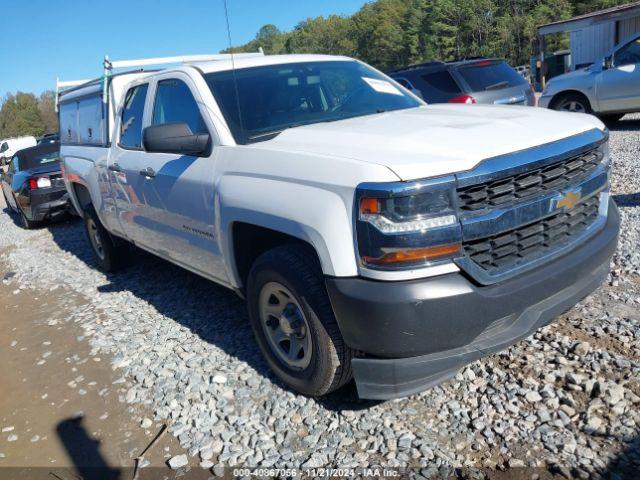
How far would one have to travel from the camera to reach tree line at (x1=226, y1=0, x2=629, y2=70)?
51.8 metres

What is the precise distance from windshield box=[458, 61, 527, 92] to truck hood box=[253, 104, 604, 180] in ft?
18.7

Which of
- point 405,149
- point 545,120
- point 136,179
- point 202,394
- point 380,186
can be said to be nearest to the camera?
point 380,186

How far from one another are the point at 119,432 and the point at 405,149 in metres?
2.36

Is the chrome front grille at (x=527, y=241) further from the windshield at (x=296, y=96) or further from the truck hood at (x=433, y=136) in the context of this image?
the windshield at (x=296, y=96)

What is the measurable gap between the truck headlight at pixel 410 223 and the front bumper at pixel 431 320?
0.35ft

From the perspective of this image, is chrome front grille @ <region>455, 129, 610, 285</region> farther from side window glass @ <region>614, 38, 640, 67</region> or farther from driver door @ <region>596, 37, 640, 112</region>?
side window glass @ <region>614, 38, 640, 67</region>

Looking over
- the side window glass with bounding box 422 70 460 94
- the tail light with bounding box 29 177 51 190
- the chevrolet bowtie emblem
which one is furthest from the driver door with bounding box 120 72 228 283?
the tail light with bounding box 29 177 51 190

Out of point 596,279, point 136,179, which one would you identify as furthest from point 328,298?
point 136,179

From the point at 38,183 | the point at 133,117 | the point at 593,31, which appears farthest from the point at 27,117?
the point at 133,117

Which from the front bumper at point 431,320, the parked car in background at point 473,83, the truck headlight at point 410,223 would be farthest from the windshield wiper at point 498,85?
the truck headlight at point 410,223

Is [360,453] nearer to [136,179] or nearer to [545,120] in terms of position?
[545,120]

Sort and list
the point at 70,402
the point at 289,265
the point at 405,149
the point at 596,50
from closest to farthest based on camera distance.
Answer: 1. the point at 405,149
2. the point at 289,265
3. the point at 70,402
4. the point at 596,50

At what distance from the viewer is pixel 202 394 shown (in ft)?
11.5

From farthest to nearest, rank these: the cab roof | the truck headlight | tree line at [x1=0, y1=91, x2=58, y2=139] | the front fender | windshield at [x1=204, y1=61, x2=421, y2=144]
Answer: tree line at [x1=0, y1=91, x2=58, y2=139] → the cab roof → windshield at [x1=204, y1=61, x2=421, y2=144] → the front fender → the truck headlight
